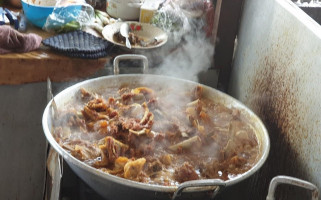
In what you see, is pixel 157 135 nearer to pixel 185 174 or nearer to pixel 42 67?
pixel 185 174

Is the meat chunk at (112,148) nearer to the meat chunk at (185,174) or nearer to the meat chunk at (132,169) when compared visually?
the meat chunk at (132,169)

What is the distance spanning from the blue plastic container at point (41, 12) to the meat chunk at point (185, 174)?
1.75 metres

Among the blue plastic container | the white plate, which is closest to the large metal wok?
the white plate

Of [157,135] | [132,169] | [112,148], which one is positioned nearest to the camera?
[132,169]

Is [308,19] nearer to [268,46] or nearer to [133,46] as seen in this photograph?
[268,46]

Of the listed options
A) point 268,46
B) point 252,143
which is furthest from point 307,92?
point 268,46

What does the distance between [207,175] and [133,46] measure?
1342 millimetres

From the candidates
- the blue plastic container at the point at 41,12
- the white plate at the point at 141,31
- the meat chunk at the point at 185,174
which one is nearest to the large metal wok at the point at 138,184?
the meat chunk at the point at 185,174

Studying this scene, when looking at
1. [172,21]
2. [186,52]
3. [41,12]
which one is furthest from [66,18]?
[186,52]

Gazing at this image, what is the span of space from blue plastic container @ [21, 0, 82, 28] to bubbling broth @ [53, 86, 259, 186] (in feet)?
3.21

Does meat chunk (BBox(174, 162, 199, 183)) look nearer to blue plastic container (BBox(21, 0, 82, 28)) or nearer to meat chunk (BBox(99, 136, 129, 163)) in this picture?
meat chunk (BBox(99, 136, 129, 163))

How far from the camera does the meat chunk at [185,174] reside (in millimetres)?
1693

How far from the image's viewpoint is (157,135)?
6.41 feet

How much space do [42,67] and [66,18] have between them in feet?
1.78
